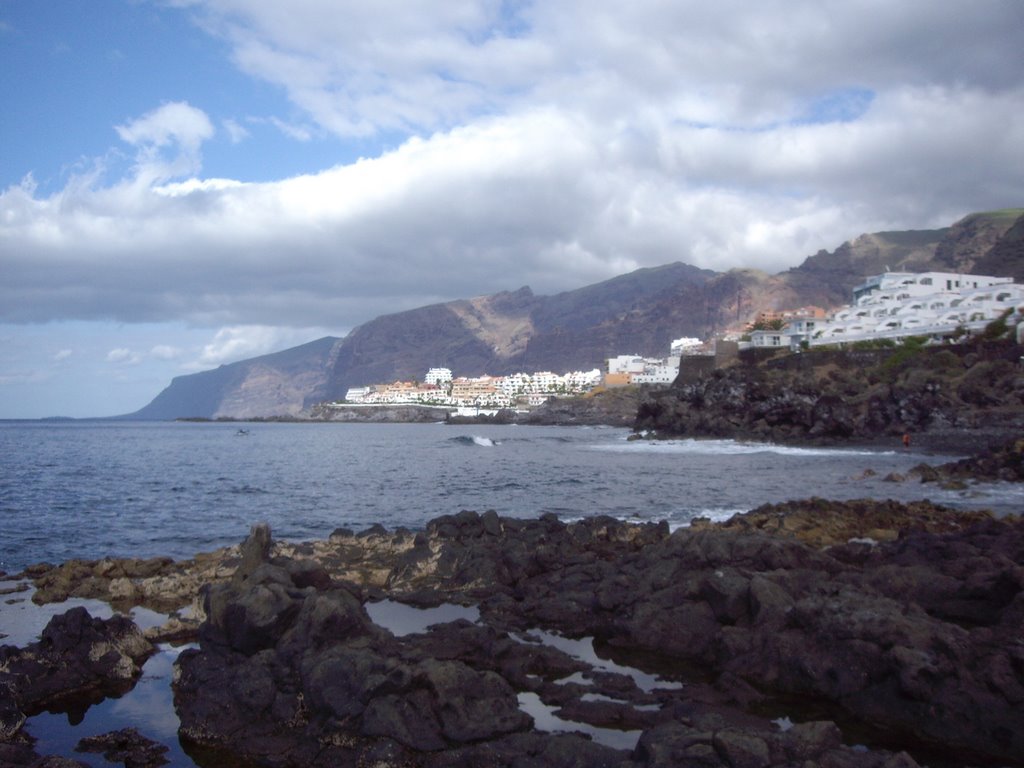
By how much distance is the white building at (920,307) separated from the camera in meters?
79.8

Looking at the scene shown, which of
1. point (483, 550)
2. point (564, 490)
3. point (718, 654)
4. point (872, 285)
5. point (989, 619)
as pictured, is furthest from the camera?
point (872, 285)

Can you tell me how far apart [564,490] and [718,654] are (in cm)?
2260

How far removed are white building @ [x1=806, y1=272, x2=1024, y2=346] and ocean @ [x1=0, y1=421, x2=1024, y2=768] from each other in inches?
1459

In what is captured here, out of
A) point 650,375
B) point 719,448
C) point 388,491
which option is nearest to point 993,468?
point 719,448

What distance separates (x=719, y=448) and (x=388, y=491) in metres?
30.3

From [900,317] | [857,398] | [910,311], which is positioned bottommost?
[857,398]

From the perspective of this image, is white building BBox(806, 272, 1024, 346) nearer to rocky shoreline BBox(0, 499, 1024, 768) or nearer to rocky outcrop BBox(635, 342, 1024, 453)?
rocky outcrop BBox(635, 342, 1024, 453)

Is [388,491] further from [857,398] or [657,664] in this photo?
[857,398]

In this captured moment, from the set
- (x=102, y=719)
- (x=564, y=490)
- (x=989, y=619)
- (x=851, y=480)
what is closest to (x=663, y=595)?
(x=989, y=619)

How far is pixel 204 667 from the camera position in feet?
30.3

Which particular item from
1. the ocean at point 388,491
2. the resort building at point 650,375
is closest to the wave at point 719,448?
the ocean at point 388,491

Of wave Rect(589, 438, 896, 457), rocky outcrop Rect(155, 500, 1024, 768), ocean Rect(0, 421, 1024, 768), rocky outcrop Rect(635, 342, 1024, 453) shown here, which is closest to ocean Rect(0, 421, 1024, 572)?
ocean Rect(0, 421, 1024, 768)

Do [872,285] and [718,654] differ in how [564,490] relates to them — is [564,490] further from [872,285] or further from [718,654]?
[872,285]

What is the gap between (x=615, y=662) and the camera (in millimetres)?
10734
